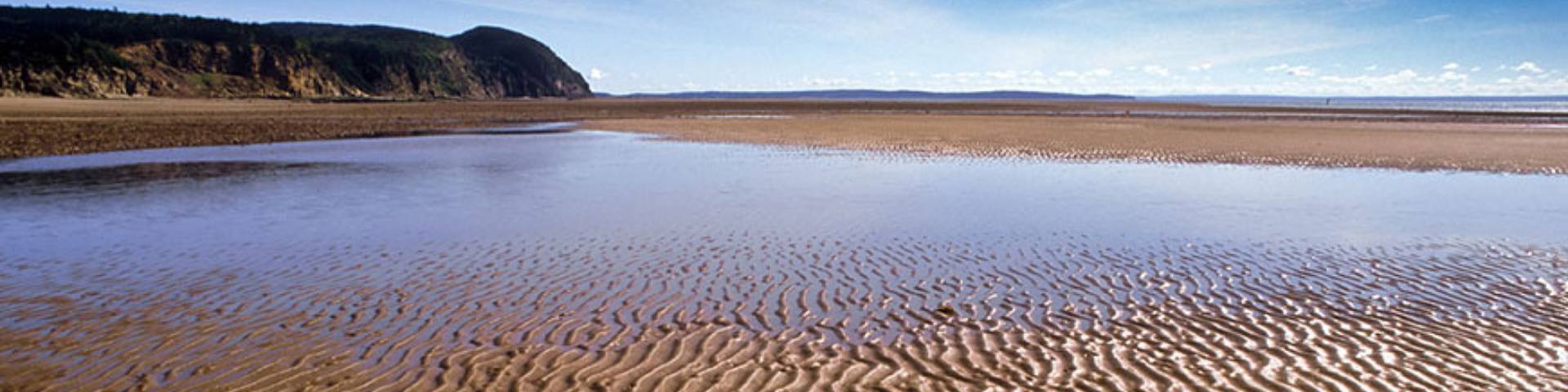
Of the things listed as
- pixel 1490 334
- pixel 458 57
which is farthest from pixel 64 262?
pixel 458 57

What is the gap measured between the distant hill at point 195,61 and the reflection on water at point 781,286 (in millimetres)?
88327

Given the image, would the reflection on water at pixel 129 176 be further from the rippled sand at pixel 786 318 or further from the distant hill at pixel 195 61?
the distant hill at pixel 195 61

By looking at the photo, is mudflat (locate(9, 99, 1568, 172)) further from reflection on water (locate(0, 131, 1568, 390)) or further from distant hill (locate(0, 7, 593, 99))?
distant hill (locate(0, 7, 593, 99))

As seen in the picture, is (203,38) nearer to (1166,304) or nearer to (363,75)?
(363,75)

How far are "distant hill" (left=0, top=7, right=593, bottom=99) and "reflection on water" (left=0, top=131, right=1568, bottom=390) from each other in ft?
290

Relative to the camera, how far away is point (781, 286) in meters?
8.75

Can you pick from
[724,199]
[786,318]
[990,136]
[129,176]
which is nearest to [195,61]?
[129,176]

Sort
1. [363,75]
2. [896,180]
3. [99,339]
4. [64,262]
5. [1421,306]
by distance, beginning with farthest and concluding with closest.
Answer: [363,75]
[896,180]
[64,262]
[1421,306]
[99,339]

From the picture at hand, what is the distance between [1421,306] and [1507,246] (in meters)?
4.69

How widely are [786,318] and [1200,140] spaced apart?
101 feet

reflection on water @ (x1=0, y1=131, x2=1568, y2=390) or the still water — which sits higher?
reflection on water @ (x1=0, y1=131, x2=1568, y2=390)

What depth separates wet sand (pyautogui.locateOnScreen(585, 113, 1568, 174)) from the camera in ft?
82.4

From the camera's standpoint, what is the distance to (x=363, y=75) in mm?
131125

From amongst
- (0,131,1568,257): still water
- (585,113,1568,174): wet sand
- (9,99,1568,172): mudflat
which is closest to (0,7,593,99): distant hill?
(9,99,1568,172): mudflat
